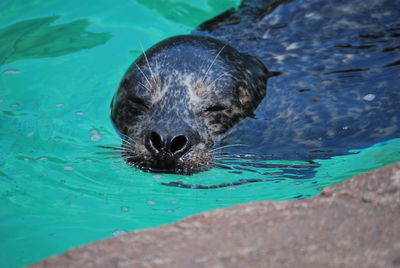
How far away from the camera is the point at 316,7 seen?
23.7 feet

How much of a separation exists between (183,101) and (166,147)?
29.5 inches

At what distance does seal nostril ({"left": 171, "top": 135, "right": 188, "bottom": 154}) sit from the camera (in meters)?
5.16

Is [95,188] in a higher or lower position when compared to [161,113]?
lower

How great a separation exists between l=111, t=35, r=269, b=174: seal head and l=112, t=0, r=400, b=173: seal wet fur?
0.07ft

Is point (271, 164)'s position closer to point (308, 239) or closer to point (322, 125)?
point (322, 125)


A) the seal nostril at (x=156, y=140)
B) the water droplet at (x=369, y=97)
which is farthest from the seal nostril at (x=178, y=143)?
the water droplet at (x=369, y=97)

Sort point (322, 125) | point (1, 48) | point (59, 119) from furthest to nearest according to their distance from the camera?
point (1, 48)
point (59, 119)
point (322, 125)

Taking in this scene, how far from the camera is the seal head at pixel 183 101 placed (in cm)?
528

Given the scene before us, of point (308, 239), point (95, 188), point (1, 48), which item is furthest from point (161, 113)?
point (1, 48)

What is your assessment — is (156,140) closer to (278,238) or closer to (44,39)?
(278,238)

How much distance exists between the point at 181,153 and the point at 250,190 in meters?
0.67

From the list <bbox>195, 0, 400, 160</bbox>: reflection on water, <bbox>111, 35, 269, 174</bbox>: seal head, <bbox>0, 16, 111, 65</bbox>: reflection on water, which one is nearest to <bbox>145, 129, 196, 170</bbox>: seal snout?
<bbox>111, 35, 269, 174</bbox>: seal head

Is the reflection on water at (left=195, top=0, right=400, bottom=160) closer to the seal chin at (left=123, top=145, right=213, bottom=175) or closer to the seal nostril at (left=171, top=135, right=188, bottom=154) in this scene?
the seal chin at (left=123, top=145, right=213, bottom=175)

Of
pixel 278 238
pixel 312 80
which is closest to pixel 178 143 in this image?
pixel 312 80
